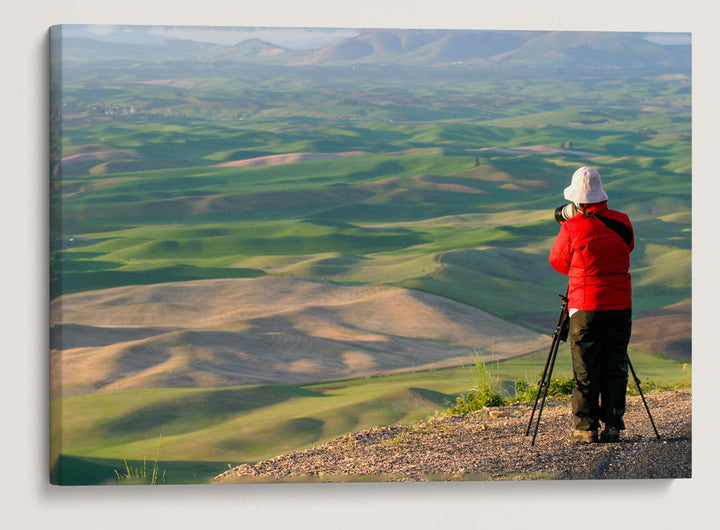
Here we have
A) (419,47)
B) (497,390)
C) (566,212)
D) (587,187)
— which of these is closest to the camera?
(587,187)

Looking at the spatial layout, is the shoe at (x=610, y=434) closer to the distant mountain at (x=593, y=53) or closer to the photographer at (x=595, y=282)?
the photographer at (x=595, y=282)

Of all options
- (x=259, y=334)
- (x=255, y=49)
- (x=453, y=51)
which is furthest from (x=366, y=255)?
(x=255, y=49)

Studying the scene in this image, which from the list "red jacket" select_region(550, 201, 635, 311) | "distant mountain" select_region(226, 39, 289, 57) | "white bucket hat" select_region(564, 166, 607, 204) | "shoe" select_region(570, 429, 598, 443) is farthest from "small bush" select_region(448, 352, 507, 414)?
"distant mountain" select_region(226, 39, 289, 57)

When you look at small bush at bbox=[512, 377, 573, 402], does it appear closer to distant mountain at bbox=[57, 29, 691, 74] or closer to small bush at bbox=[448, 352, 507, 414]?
small bush at bbox=[448, 352, 507, 414]

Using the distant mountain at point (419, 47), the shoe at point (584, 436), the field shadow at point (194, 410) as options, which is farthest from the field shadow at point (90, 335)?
the shoe at point (584, 436)

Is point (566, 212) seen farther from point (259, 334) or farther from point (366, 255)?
point (366, 255)

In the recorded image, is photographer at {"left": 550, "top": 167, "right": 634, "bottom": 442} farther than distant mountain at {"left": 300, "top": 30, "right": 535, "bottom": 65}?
No
